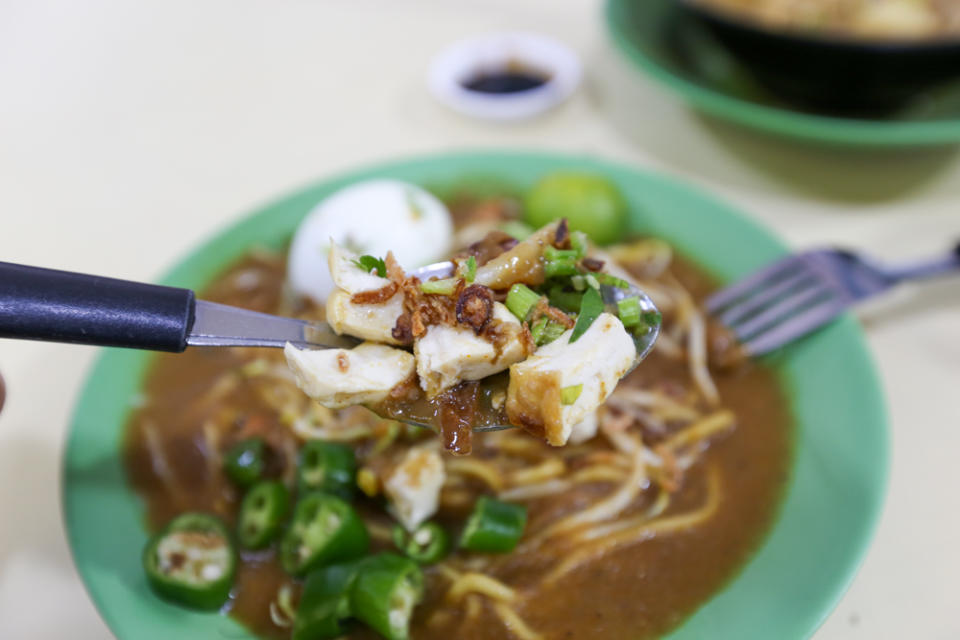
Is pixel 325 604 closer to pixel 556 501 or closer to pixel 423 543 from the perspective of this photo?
pixel 423 543

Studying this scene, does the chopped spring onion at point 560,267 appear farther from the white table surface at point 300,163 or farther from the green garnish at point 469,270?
the white table surface at point 300,163

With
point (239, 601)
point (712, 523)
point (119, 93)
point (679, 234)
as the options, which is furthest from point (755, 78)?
point (119, 93)

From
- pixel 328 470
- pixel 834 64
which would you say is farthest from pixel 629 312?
pixel 834 64

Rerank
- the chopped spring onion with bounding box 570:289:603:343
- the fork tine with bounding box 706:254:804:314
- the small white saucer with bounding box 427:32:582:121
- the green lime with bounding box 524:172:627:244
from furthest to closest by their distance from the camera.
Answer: the small white saucer with bounding box 427:32:582:121 < the green lime with bounding box 524:172:627:244 < the fork tine with bounding box 706:254:804:314 < the chopped spring onion with bounding box 570:289:603:343

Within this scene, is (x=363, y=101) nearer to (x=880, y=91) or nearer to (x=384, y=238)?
(x=384, y=238)

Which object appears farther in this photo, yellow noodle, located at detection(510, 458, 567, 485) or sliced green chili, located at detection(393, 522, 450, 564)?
yellow noodle, located at detection(510, 458, 567, 485)

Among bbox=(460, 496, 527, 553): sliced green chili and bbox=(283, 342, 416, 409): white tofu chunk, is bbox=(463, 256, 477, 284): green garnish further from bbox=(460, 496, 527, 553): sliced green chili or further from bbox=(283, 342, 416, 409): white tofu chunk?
bbox=(460, 496, 527, 553): sliced green chili

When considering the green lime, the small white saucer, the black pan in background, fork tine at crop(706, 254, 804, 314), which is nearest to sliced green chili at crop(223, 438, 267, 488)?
the green lime
